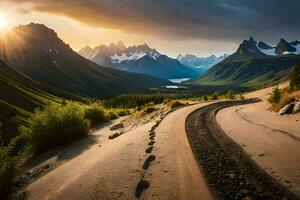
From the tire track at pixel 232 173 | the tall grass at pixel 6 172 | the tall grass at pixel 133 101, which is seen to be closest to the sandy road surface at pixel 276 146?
the tire track at pixel 232 173

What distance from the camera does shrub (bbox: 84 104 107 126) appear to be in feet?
155

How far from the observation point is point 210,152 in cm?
1561

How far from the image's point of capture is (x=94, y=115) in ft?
158

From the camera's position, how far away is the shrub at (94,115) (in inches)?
1856

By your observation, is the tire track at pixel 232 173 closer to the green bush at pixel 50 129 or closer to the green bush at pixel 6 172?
the green bush at pixel 6 172

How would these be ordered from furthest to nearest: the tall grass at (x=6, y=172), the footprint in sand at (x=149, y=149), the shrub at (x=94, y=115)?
1. the shrub at (x=94, y=115)
2. the footprint in sand at (x=149, y=149)
3. the tall grass at (x=6, y=172)

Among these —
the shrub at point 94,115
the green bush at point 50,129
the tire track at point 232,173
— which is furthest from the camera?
the shrub at point 94,115

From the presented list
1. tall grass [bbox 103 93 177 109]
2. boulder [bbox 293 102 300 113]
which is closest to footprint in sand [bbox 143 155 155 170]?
boulder [bbox 293 102 300 113]

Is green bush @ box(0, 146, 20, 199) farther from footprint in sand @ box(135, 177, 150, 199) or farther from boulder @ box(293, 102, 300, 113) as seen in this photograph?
boulder @ box(293, 102, 300, 113)

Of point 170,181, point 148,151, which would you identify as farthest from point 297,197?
point 148,151

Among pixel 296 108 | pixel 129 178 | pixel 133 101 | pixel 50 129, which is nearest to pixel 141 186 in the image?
pixel 129 178

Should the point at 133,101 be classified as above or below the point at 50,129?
below

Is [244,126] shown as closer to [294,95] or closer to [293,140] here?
[293,140]

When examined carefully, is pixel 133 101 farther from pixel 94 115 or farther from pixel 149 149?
pixel 149 149
